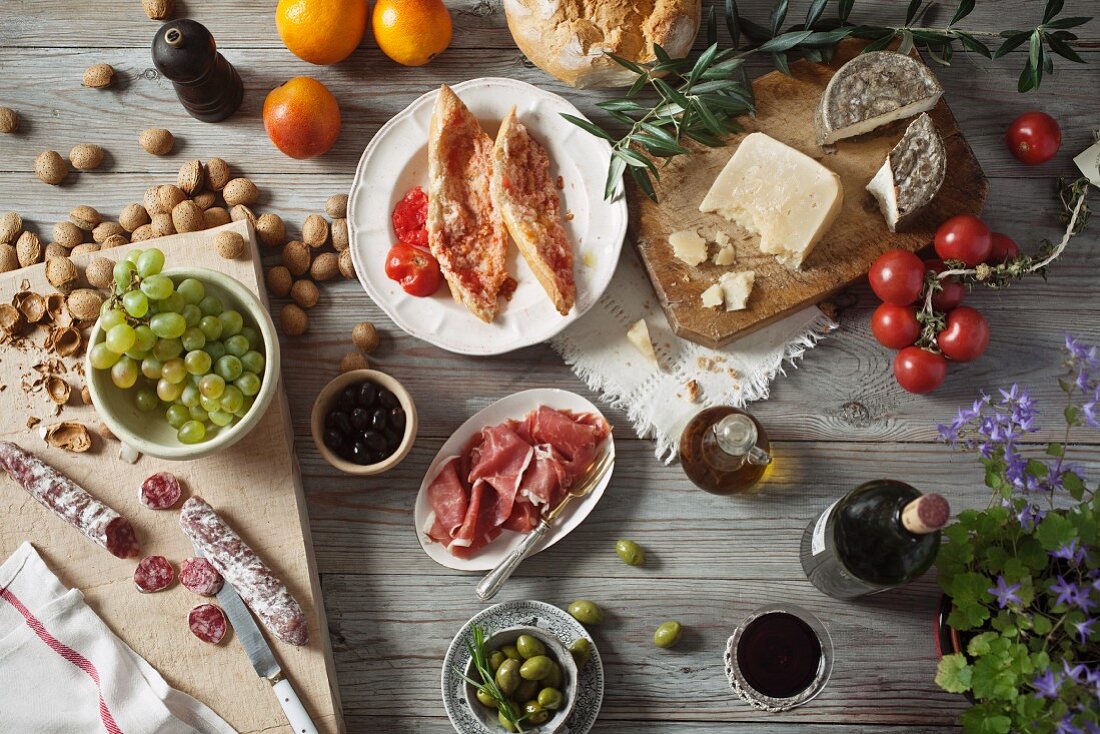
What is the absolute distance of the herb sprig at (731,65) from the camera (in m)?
1.83

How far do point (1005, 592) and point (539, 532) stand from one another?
888mm

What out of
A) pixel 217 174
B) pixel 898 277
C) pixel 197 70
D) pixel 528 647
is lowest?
pixel 528 647

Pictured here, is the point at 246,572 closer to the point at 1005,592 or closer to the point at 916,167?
the point at 1005,592

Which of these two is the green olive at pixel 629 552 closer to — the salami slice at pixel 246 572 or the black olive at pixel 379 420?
the black olive at pixel 379 420

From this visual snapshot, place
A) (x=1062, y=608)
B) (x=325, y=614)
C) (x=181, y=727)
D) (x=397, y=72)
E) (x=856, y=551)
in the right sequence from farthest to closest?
(x=397, y=72), (x=325, y=614), (x=181, y=727), (x=856, y=551), (x=1062, y=608)

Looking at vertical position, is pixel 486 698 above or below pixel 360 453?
below

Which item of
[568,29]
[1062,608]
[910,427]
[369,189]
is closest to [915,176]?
[910,427]

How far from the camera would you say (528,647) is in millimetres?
1715

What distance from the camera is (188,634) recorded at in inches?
71.5

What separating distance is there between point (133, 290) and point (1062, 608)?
1.66 metres

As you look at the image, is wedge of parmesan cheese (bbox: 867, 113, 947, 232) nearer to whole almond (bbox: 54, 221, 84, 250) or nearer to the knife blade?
the knife blade

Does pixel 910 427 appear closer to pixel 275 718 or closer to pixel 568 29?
pixel 568 29

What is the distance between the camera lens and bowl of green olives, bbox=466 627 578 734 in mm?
1689

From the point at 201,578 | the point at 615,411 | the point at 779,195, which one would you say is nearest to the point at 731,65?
the point at 779,195
